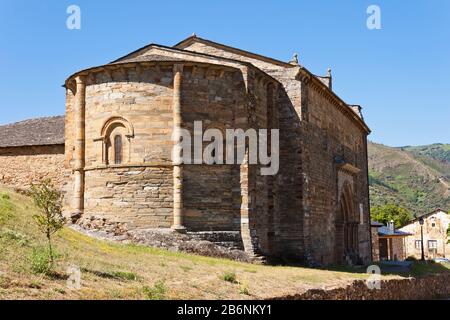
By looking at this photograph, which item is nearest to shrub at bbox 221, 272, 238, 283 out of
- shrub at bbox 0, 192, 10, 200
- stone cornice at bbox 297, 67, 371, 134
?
shrub at bbox 0, 192, 10, 200

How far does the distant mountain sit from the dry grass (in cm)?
8566

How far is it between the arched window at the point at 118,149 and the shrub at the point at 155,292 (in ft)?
27.5

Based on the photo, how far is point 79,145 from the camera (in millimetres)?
18688

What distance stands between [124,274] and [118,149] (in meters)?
7.68

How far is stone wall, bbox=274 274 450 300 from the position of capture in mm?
10453

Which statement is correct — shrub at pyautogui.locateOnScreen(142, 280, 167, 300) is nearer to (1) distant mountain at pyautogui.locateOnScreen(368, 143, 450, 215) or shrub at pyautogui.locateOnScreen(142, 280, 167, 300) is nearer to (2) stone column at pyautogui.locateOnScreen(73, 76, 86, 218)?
(2) stone column at pyautogui.locateOnScreen(73, 76, 86, 218)

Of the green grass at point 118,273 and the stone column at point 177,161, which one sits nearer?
the green grass at point 118,273

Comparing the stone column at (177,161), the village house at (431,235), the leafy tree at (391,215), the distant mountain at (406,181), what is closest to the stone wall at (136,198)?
the stone column at (177,161)

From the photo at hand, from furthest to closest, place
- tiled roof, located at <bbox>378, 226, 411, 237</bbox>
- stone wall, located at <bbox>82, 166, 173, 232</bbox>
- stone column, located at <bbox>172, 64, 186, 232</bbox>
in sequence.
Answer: tiled roof, located at <bbox>378, 226, 411, 237</bbox> → stone wall, located at <bbox>82, 166, 173, 232</bbox> → stone column, located at <bbox>172, 64, 186, 232</bbox>

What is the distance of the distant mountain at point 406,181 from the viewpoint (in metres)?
106

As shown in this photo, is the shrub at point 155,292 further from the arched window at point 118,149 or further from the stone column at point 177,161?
the arched window at point 118,149

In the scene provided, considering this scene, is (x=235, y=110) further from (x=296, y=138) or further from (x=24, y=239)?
(x=24, y=239)

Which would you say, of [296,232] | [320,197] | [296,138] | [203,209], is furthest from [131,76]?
[320,197]
